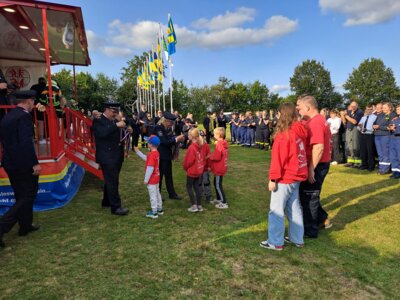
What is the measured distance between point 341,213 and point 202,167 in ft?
8.92

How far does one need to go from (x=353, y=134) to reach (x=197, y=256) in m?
8.44

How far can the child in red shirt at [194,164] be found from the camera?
18.4 ft

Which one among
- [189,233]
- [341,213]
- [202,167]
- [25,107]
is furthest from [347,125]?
[25,107]

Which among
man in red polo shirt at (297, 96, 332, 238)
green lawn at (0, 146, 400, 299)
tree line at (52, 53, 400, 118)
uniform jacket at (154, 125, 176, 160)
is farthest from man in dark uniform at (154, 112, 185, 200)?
tree line at (52, 53, 400, 118)

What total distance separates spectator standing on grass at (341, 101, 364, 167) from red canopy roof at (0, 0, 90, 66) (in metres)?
8.61

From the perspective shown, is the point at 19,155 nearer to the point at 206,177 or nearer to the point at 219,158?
the point at 219,158

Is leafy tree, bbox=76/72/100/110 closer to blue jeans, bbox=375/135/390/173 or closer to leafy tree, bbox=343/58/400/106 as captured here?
blue jeans, bbox=375/135/390/173

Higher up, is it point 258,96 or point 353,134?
point 258,96

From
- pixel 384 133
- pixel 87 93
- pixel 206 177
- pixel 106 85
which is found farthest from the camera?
pixel 106 85

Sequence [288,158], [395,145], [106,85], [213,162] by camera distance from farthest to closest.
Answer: [106,85], [395,145], [213,162], [288,158]

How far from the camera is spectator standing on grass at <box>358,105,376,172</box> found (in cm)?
924

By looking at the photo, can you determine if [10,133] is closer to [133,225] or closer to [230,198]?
[133,225]

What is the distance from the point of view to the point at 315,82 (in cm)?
7956

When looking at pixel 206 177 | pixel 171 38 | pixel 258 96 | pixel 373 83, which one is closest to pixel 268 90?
pixel 258 96
